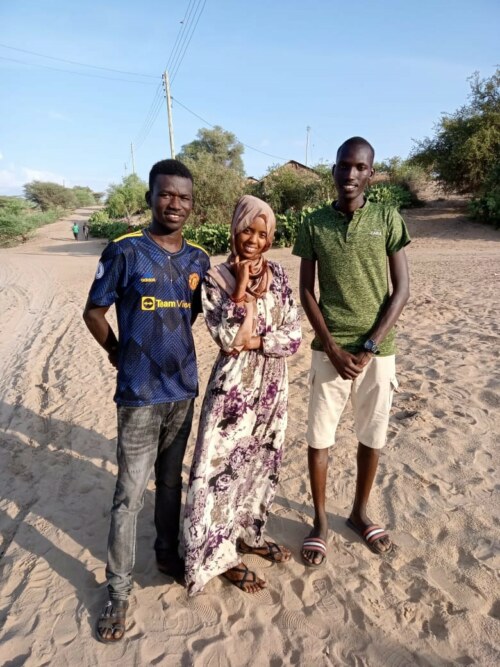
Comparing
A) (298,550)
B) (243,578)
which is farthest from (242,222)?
(298,550)

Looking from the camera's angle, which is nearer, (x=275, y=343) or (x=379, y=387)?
(x=275, y=343)

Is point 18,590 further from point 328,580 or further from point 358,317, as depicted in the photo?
point 358,317

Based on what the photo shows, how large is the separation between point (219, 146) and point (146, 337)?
52.6 meters

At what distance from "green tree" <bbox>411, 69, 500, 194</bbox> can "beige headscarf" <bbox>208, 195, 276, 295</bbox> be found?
60.7 ft

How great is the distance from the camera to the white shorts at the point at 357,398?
7.72 feet

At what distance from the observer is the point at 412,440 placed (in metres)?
3.66

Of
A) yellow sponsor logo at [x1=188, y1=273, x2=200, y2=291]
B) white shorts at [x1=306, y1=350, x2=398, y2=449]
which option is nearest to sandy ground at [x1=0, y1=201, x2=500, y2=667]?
white shorts at [x1=306, y1=350, x2=398, y2=449]

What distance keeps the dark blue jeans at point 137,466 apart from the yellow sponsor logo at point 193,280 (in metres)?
0.56

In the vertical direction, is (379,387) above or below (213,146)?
below

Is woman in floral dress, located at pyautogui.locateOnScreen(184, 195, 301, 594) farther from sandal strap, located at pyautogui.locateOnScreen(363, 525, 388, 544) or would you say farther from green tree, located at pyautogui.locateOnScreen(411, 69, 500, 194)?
green tree, located at pyautogui.locateOnScreen(411, 69, 500, 194)

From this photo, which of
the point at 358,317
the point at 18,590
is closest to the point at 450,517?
the point at 358,317

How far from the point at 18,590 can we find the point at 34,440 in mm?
1977

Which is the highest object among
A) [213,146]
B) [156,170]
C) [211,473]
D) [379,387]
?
[213,146]

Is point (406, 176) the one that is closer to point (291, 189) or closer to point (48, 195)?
point (291, 189)
